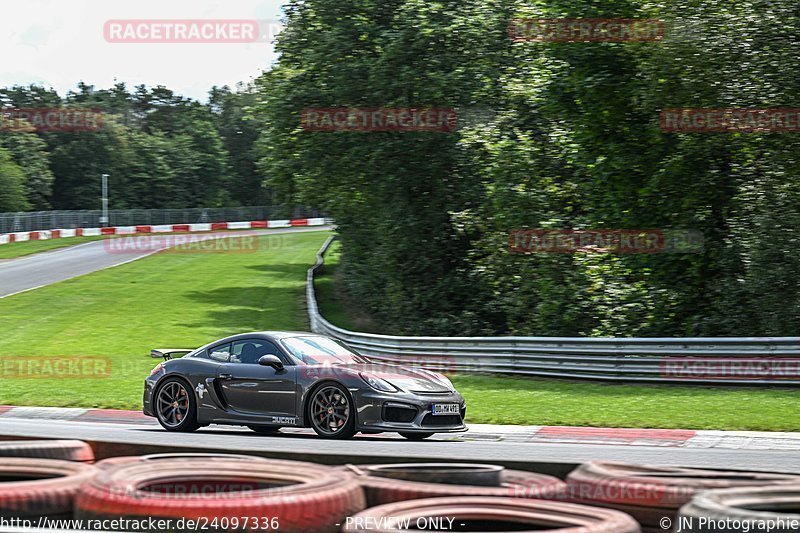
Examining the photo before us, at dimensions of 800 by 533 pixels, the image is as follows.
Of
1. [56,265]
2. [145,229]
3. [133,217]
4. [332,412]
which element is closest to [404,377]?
[332,412]

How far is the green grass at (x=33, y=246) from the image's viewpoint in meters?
54.2

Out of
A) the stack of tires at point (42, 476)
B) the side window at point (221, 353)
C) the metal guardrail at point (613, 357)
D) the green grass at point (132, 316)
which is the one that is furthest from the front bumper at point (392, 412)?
the green grass at point (132, 316)

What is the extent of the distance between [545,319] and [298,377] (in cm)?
1209

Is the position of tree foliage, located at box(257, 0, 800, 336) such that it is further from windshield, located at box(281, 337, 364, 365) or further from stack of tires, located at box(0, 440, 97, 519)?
stack of tires, located at box(0, 440, 97, 519)

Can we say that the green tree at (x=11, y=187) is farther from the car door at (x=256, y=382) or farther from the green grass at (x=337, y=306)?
the car door at (x=256, y=382)

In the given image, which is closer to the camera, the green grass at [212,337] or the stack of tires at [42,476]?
the stack of tires at [42,476]

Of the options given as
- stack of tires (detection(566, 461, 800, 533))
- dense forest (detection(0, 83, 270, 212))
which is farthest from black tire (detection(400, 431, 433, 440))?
dense forest (detection(0, 83, 270, 212))

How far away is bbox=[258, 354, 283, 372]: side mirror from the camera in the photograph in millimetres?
12055

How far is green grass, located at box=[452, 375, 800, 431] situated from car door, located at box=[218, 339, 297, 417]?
3.76 meters

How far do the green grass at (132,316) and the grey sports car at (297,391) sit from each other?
179 inches

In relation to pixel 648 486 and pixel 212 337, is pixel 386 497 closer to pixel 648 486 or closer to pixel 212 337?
pixel 648 486

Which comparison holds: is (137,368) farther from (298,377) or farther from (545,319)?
(298,377)

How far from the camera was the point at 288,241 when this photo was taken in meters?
69.7

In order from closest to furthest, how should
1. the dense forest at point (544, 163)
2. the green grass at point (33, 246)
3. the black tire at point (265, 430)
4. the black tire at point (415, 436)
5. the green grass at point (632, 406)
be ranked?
the black tire at point (415, 436) < the black tire at point (265, 430) < the green grass at point (632, 406) < the dense forest at point (544, 163) < the green grass at point (33, 246)
